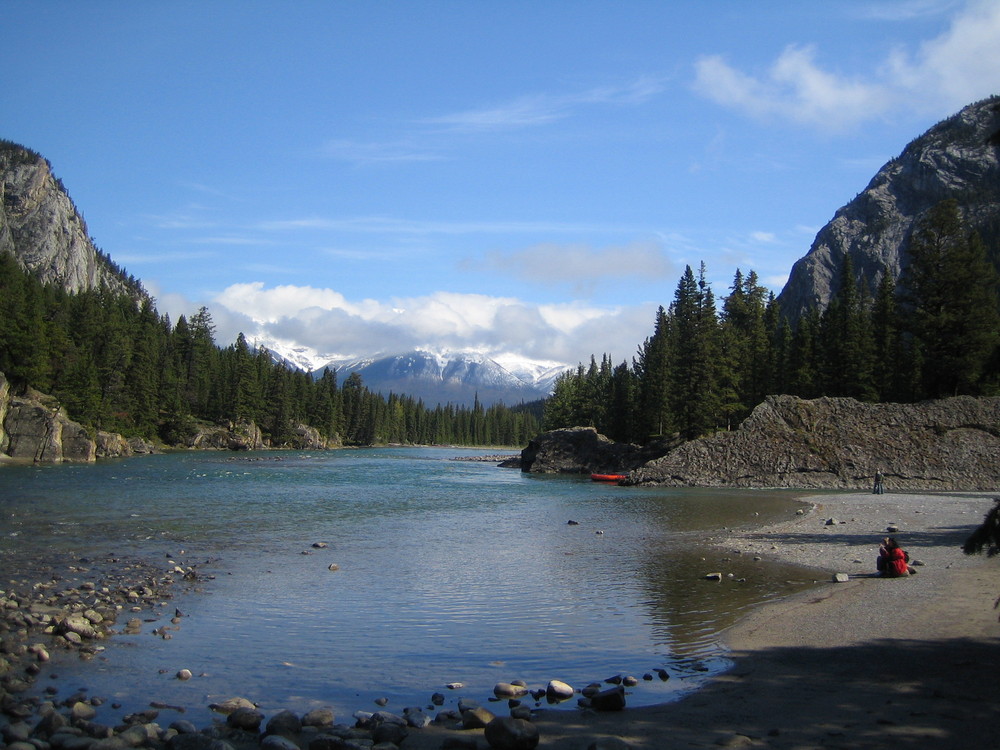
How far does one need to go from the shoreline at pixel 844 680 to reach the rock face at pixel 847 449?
3496 cm

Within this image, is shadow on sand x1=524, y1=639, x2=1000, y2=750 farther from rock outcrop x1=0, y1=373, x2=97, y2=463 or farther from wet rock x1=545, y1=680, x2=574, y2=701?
rock outcrop x1=0, y1=373, x2=97, y2=463

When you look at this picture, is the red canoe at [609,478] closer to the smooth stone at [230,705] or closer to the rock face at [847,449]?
the rock face at [847,449]

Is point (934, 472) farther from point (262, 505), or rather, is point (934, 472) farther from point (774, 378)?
point (262, 505)

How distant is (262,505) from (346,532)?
10948 mm

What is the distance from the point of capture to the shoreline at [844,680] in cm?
811

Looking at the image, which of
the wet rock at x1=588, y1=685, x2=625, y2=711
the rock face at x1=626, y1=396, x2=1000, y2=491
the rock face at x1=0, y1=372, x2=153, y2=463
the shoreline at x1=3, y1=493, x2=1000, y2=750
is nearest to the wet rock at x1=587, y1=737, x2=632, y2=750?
the shoreline at x1=3, y1=493, x2=1000, y2=750

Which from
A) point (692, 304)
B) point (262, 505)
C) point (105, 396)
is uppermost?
point (692, 304)

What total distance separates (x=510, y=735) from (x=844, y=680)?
5393 mm

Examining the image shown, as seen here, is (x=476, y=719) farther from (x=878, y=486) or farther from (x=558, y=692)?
(x=878, y=486)

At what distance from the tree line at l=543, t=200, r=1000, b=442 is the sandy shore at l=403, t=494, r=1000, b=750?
2666 cm

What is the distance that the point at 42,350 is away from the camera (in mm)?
74688

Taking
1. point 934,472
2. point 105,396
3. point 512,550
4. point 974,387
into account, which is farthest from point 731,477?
point 105,396


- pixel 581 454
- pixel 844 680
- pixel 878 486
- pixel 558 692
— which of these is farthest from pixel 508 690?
pixel 581 454

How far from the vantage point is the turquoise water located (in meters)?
11.1
